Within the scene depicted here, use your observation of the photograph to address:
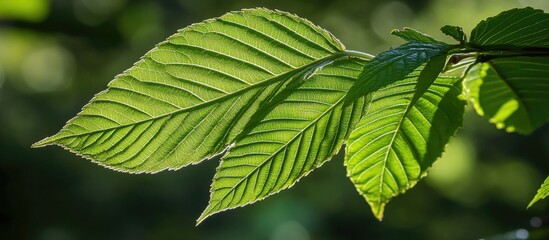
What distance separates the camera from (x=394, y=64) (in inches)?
18.1

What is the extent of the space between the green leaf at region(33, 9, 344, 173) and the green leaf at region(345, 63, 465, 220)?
5cm

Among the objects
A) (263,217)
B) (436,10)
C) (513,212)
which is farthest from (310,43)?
(513,212)

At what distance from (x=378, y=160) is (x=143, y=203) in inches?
354

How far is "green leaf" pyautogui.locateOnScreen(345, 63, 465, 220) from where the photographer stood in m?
0.51

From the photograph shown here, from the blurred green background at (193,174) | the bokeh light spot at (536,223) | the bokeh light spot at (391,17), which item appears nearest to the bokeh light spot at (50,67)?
the blurred green background at (193,174)

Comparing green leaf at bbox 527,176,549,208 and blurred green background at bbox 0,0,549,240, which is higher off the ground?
blurred green background at bbox 0,0,549,240

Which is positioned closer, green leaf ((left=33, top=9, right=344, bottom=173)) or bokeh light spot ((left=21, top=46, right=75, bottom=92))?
green leaf ((left=33, top=9, right=344, bottom=173))

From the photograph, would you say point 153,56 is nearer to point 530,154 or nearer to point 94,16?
point 94,16

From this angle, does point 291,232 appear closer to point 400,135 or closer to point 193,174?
point 193,174

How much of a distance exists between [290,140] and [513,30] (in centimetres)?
17

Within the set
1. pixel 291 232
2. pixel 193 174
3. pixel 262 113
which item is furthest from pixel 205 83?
pixel 291 232

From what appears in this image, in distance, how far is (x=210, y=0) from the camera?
30.9 ft

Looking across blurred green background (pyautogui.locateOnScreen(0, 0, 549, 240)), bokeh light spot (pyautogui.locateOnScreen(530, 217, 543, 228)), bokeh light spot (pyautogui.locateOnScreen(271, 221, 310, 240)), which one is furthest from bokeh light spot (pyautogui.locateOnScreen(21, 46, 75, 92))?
bokeh light spot (pyautogui.locateOnScreen(530, 217, 543, 228))

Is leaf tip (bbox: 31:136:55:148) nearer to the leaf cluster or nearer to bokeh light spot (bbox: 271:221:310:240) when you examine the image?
the leaf cluster
